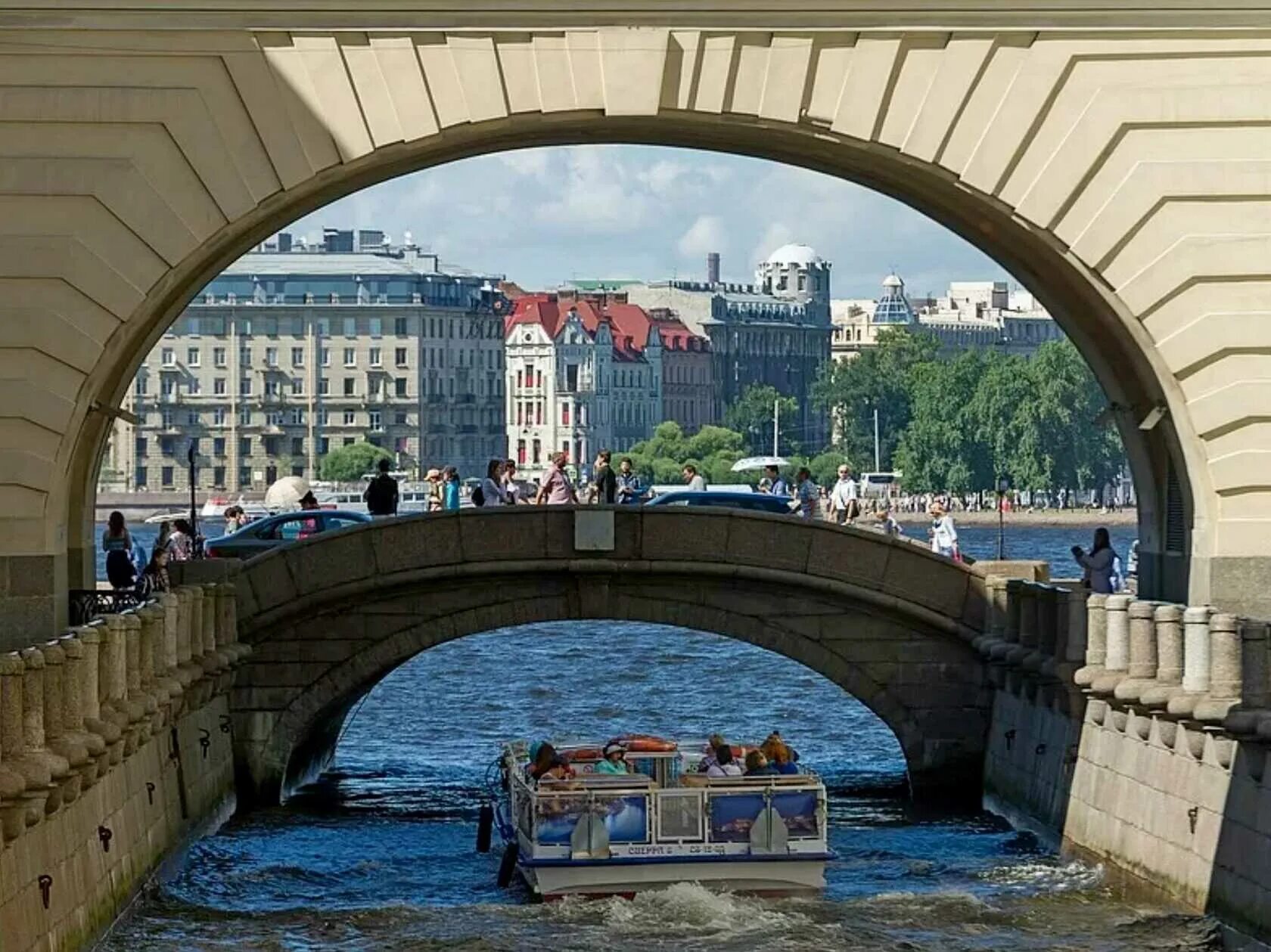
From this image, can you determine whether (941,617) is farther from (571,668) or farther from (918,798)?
(571,668)

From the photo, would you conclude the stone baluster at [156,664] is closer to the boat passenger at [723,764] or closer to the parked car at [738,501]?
the boat passenger at [723,764]

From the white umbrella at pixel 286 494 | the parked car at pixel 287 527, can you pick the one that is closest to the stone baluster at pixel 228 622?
the parked car at pixel 287 527

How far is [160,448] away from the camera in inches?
6220

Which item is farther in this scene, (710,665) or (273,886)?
(710,665)

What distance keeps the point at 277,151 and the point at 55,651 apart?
17.1ft

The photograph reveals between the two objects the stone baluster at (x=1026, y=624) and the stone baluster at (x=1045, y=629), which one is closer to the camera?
the stone baluster at (x=1045, y=629)

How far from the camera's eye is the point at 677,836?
25000mm

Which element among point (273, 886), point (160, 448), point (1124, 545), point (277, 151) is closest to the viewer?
point (277, 151)

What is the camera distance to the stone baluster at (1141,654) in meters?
23.9

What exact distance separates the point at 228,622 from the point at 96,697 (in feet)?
22.4

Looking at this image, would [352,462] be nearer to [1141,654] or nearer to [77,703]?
[1141,654]

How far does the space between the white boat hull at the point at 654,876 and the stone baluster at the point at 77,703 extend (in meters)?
4.48

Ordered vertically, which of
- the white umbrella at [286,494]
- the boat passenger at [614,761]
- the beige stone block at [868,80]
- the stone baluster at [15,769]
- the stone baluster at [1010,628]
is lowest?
the boat passenger at [614,761]

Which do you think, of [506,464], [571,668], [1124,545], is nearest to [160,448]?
[1124,545]
